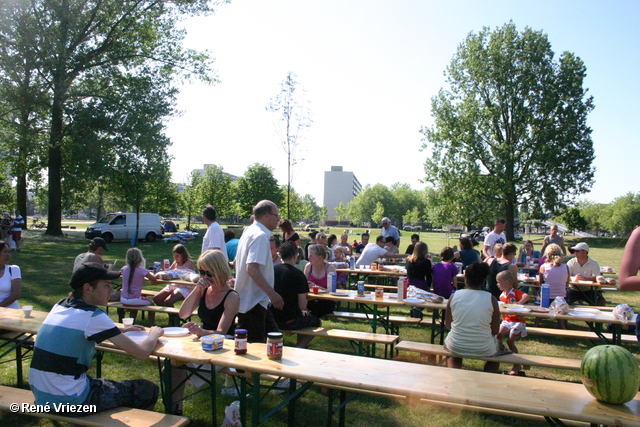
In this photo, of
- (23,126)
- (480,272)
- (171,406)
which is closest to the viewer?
(171,406)

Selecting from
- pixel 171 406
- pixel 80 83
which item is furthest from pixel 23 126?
pixel 171 406

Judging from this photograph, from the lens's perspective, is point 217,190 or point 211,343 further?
point 217,190

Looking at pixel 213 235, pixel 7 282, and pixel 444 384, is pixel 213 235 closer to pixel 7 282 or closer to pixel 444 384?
pixel 7 282

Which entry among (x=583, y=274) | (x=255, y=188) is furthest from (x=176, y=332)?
(x=255, y=188)

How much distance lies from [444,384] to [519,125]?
3066 cm

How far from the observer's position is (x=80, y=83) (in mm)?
22922

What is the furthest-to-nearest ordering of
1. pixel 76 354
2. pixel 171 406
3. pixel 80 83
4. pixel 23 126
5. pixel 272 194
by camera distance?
pixel 272 194, pixel 80 83, pixel 23 126, pixel 171 406, pixel 76 354

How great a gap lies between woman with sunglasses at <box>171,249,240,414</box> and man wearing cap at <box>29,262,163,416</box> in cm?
94

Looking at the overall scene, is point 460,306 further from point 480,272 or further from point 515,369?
point 515,369

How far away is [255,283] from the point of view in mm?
4055

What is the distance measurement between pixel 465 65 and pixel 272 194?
27348mm

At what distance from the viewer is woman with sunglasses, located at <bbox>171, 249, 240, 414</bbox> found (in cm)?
381

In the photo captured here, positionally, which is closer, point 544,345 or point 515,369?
point 515,369

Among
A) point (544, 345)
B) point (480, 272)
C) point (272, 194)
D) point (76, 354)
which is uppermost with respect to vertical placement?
point (272, 194)
